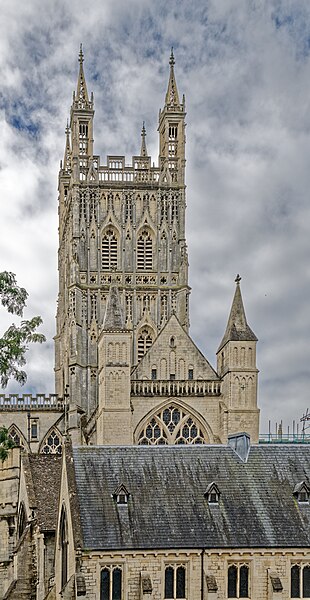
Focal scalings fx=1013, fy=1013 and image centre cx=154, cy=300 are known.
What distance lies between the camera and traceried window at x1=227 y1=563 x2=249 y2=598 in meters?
45.7

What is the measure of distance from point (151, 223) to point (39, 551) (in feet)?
165

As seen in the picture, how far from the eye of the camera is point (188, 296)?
95.0 meters

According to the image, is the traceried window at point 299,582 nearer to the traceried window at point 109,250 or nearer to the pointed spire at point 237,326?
the pointed spire at point 237,326

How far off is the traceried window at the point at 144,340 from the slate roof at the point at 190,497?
140ft

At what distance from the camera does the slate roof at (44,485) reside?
5184 centimetres

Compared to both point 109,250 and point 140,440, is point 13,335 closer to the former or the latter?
point 140,440

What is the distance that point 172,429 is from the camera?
74875 millimetres

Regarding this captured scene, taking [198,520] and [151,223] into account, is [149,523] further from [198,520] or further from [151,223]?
[151,223]

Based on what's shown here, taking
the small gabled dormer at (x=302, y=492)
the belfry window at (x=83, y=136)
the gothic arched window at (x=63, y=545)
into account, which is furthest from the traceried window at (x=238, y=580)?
the belfry window at (x=83, y=136)

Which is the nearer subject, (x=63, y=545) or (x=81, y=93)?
(x=63, y=545)

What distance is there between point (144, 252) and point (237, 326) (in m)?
23.9

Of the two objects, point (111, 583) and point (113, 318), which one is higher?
point (113, 318)

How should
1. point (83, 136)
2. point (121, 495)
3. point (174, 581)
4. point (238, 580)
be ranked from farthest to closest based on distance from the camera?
1. point (83, 136)
2. point (121, 495)
3. point (238, 580)
4. point (174, 581)

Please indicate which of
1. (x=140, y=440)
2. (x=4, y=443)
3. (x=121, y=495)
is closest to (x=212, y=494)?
(x=121, y=495)
